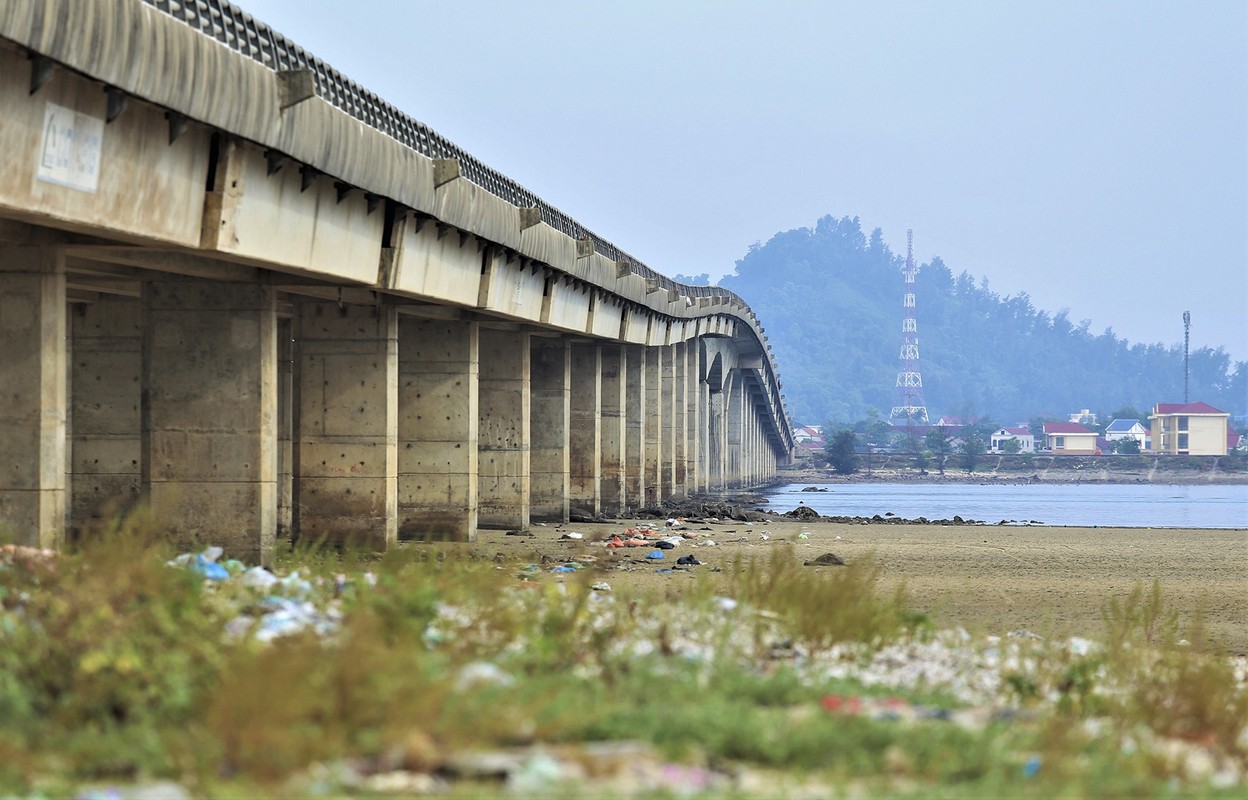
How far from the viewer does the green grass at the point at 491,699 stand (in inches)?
286

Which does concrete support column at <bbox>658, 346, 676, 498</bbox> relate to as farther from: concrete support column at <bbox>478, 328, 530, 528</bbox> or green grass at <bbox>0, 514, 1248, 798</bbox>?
green grass at <bbox>0, 514, 1248, 798</bbox>

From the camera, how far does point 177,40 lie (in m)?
15.1

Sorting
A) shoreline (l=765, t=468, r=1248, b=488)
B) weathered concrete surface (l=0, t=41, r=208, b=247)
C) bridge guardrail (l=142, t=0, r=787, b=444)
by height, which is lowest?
shoreline (l=765, t=468, r=1248, b=488)

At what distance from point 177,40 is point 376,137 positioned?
5.91 m

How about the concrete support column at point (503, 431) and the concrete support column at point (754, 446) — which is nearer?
the concrete support column at point (503, 431)

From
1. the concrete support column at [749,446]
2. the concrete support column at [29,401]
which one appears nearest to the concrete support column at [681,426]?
the concrete support column at [749,446]

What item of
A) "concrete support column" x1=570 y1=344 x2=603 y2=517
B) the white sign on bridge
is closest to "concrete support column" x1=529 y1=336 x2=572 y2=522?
"concrete support column" x1=570 y1=344 x2=603 y2=517

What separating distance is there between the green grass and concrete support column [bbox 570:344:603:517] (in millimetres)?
31572

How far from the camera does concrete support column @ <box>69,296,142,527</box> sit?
89.2 ft

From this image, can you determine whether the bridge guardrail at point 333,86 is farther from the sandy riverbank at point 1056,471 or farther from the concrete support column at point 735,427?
the sandy riverbank at point 1056,471

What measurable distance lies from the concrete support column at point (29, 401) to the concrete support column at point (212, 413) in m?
4.04

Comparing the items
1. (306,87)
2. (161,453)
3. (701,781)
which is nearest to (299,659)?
(701,781)

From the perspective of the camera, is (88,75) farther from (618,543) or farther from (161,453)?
(618,543)

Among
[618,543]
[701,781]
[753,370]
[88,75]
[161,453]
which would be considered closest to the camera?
[701,781]
